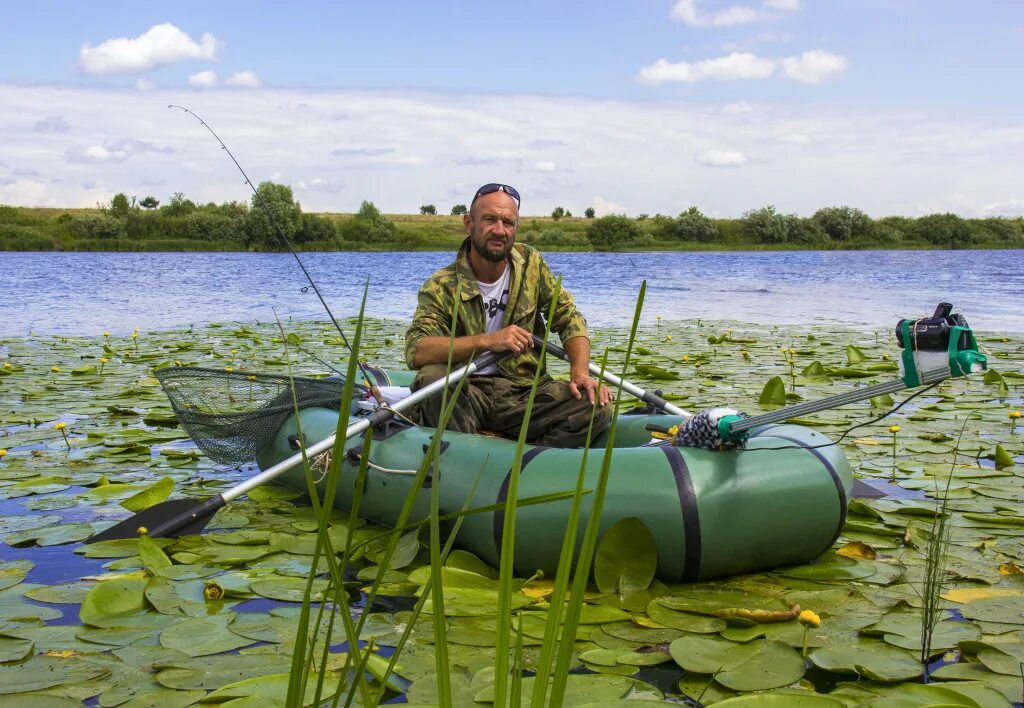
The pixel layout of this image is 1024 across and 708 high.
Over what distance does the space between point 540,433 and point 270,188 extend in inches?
1267

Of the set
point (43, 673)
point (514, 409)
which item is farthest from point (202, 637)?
point (514, 409)

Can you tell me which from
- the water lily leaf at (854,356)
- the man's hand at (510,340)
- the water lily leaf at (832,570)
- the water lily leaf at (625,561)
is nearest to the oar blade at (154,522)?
the man's hand at (510,340)

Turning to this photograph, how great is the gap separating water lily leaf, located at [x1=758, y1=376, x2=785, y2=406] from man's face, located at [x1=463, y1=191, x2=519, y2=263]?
103 inches

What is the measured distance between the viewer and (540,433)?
413cm

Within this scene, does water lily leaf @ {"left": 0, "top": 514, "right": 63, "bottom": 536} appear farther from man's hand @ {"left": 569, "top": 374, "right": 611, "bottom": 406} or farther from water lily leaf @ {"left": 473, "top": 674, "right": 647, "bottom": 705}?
water lily leaf @ {"left": 473, "top": 674, "right": 647, "bottom": 705}

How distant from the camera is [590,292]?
2050cm

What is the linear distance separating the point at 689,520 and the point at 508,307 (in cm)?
140

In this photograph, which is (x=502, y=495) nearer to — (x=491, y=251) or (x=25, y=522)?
(x=491, y=251)

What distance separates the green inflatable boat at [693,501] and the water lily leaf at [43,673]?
125cm

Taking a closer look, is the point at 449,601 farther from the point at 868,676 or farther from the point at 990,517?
the point at 990,517

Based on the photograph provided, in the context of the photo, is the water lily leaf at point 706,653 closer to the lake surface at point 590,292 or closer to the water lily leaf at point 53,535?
the water lily leaf at point 53,535

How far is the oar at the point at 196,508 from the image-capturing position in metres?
3.73

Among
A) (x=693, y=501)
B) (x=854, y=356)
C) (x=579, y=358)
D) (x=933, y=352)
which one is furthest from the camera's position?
Answer: (x=854, y=356)

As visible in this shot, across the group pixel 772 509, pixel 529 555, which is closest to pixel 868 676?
pixel 772 509
